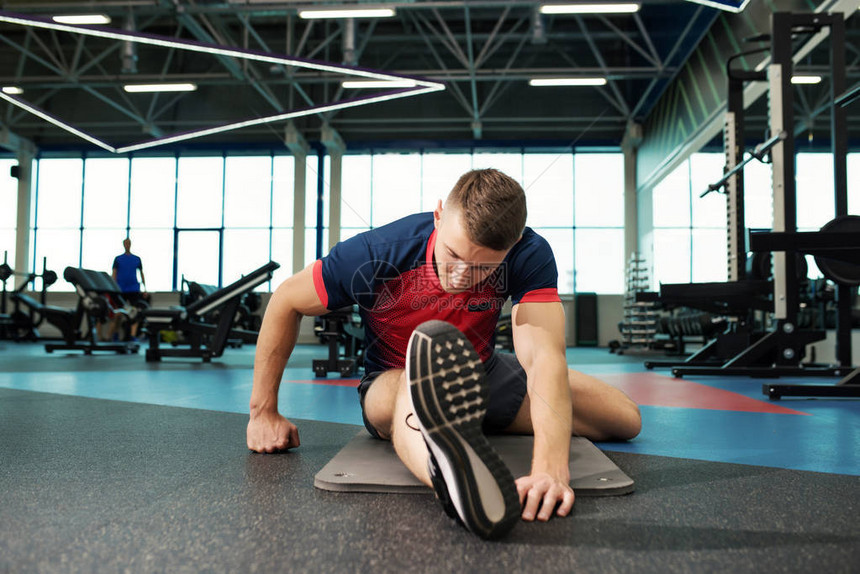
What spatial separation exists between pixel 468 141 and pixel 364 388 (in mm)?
10515

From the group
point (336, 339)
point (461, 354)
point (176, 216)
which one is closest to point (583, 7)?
point (336, 339)

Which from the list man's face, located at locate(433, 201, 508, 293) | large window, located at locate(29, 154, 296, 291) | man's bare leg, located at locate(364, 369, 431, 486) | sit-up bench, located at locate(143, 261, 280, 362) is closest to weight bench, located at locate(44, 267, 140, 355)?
sit-up bench, located at locate(143, 261, 280, 362)

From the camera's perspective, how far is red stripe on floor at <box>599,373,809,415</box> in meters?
2.63

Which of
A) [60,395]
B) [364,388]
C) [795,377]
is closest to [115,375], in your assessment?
[60,395]

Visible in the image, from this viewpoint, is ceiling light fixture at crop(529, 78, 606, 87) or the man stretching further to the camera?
ceiling light fixture at crop(529, 78, 606, 87)

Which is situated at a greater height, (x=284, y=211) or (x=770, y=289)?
(x=284, y=211)

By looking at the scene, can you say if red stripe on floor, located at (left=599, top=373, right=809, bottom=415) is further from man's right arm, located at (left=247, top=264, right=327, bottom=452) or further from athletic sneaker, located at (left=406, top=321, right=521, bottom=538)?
athletic sneaker, located at (left=406, top=321, right=521, bottom=538)

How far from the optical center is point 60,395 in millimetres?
2953

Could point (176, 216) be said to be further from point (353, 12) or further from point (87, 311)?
point (353, 12)

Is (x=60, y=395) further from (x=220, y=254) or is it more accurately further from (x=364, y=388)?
(x=220, y=254)

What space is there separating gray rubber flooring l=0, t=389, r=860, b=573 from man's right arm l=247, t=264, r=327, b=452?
0.21 ft

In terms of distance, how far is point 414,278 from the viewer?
56.0 inches

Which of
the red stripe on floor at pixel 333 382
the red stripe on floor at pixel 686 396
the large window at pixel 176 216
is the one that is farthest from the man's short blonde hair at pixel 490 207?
the large window at pixel 176 216

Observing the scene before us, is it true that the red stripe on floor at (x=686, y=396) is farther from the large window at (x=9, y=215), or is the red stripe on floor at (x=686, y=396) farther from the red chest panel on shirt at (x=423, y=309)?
the large window at (x=9, y=215)
